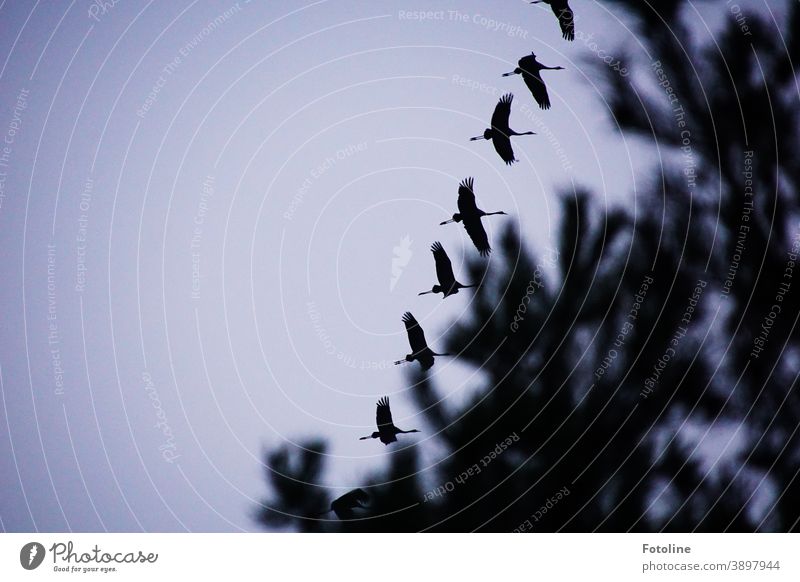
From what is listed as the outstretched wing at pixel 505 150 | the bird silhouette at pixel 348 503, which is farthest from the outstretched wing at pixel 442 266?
the bird silhouette at pixel 348 503

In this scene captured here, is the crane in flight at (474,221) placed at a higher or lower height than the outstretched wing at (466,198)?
lower

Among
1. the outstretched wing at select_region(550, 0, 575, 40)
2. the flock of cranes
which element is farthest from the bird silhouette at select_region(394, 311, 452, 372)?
the outstretched wing at select_region(550, 0, 575, 40)

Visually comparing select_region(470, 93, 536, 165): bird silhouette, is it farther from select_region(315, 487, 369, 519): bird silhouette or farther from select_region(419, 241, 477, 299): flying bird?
select_region(315, 487, 369, 519): bird silhouette

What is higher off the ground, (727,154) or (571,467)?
(727,154)

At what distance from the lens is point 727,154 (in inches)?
31.1

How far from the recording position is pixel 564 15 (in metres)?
0.79

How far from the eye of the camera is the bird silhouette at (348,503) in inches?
29.7

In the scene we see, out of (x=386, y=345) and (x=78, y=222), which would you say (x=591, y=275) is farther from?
(x=78, y=222)

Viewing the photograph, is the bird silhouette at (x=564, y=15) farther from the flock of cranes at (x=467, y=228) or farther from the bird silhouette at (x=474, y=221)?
the bird silhouette at (x=474, y=221)

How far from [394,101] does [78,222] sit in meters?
0.37

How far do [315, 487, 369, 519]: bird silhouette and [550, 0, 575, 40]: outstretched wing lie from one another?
54 cm

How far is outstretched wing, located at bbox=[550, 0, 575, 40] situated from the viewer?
789 mm
